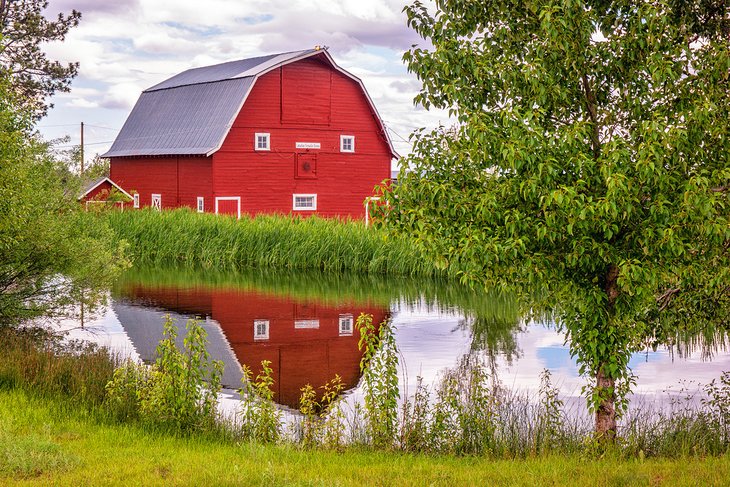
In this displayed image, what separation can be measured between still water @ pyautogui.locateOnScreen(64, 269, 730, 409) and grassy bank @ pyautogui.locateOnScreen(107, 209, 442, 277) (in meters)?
1.38

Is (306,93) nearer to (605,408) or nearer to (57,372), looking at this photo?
(57,372)

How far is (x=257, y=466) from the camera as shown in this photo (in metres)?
8.75

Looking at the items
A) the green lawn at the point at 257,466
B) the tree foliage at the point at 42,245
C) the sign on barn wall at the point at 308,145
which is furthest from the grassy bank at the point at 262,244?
the green lawn at the point at 257,466

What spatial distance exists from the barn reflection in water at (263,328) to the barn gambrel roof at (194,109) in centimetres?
1549

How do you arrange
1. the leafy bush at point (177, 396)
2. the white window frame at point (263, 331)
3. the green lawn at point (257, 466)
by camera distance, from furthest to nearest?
the white window frame at point (263, 331)
the leafy bush at point (177, 396)
the green lawn at point (257, 466)

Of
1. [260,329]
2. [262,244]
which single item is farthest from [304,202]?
[260,329]

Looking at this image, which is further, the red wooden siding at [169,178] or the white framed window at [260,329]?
the red wooden siding at [169,178]

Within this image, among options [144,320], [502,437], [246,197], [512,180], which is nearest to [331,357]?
[144,320]

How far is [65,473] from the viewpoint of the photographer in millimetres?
8539

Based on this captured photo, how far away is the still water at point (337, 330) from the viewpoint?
15938 millimetres

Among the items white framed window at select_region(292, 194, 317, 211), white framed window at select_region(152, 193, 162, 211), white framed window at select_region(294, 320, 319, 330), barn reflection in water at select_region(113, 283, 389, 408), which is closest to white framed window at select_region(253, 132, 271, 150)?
white framed window at select_region(292, 194, 317, 211)

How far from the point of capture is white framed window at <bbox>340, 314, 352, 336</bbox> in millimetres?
20922

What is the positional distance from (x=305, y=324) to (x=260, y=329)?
117cm

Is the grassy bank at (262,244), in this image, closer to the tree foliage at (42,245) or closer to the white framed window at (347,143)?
the white framed window at (347,143)
